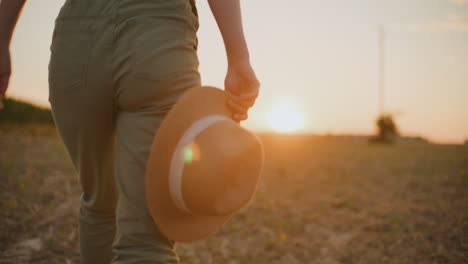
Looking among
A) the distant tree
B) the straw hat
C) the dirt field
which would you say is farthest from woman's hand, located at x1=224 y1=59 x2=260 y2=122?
the distant tree

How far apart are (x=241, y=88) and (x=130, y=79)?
1.22ft

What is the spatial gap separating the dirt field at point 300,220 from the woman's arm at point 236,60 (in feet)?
5.27

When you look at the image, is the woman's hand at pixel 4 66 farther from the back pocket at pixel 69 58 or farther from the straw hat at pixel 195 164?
the straw hat at pixel 195 164

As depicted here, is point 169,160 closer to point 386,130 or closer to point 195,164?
point 195,164

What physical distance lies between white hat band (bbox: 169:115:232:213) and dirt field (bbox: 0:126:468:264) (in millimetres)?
1619

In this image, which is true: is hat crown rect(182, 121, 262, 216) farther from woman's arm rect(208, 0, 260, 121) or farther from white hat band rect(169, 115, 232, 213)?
woman's arm rect(208, 0, 260, 121)

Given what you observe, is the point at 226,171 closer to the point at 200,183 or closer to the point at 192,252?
the point at 200,183

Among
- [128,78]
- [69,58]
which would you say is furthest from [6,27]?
[128,78]

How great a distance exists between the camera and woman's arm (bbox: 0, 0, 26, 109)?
1.28 m

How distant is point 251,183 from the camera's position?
1184 millimetres

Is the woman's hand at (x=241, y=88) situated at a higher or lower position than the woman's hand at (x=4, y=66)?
lower

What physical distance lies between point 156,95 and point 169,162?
0.19m

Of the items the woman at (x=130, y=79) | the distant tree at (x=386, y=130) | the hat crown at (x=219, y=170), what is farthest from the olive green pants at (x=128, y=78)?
the distant tree at (x=386, y=130)

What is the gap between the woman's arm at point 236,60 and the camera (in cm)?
114
